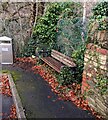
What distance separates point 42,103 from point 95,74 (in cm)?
143

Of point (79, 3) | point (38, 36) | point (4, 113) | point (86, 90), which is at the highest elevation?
point (79, 3)

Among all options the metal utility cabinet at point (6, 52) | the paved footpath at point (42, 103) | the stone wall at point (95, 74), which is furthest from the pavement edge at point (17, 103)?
the metal utility cabinet at point (6, 52)

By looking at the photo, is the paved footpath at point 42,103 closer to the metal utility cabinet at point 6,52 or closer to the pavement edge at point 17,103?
the pavement edge at point 17,103

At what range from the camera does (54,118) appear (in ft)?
15.8

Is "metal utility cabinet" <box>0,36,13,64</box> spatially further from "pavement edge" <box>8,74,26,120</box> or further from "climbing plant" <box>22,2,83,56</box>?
"pavement edge" <box>8,74,26,120</box>

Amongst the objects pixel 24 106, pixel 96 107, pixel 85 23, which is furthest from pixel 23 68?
pixel 96 107

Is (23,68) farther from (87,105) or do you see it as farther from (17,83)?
(87,105)

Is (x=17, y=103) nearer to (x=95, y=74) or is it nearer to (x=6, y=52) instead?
(x=95, y=74)

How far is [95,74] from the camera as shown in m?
5.29

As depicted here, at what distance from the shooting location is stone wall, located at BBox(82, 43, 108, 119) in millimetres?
4879

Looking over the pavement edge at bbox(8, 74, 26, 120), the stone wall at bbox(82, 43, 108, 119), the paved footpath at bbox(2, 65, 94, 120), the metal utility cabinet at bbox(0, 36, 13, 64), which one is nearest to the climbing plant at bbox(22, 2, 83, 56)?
the metal utility cabinet at bbox(0, 36, 13, 64)

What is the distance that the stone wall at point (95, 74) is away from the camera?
4.88 m

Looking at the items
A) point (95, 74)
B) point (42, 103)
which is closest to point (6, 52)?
point (42, 103)

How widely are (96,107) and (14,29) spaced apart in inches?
301
